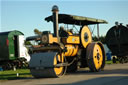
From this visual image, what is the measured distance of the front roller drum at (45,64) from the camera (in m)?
12.1

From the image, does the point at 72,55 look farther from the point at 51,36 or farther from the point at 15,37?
the point at 15,37

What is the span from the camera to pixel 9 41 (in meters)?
22.2

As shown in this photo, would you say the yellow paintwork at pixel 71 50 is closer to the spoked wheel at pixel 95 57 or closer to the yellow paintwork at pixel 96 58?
the spoked wheel at pixel 95 57

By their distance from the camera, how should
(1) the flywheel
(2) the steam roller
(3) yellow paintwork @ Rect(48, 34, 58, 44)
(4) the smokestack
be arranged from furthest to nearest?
(1) the flywheel
(4) the smokestack
(3) yellow paintwork @ Rect(48, 34, 58, 44)
(2) the steam roller

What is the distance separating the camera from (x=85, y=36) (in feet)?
51.6

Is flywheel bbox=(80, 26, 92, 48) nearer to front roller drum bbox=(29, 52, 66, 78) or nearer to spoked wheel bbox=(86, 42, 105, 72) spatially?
spoked wheel bbox=(86, 42, 105, 72)

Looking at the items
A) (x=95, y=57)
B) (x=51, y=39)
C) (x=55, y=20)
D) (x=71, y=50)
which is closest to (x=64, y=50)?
(x=51, y=39)

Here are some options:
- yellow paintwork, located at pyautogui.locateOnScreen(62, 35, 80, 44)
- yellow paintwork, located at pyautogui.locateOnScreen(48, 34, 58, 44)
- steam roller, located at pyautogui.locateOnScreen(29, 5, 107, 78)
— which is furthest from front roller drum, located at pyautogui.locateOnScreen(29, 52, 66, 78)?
yellow paintwork, located at pyautogui.locateOnScreen(62, 35, 80, 44)

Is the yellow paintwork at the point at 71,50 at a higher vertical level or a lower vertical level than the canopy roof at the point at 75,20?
lower

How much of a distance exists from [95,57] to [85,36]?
152 cm

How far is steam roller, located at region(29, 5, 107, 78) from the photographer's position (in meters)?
12.3

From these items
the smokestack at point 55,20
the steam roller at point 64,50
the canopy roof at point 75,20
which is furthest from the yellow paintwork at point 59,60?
the canopy roof at point 75,20

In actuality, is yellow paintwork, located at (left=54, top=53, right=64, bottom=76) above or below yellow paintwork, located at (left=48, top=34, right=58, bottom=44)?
below

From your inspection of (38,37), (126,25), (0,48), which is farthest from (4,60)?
(126,25)
